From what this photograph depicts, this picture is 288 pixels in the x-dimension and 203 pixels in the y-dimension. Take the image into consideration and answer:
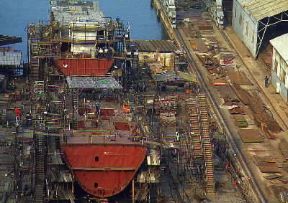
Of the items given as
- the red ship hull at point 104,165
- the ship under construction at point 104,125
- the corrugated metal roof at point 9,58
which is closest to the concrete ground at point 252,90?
the ship under construction at point 104,125

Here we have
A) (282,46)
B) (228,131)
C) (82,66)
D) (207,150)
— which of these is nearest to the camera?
(207,150)

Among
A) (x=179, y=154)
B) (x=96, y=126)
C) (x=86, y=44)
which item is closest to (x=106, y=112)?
(x=96, y=126)

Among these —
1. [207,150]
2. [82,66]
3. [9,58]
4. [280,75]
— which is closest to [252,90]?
[280,75]

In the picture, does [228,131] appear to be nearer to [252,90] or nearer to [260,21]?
[252,90]

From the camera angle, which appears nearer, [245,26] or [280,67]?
[280,67]

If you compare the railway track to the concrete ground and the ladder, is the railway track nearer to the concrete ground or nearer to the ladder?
the concrete ground

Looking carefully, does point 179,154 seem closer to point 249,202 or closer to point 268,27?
point 249,202
